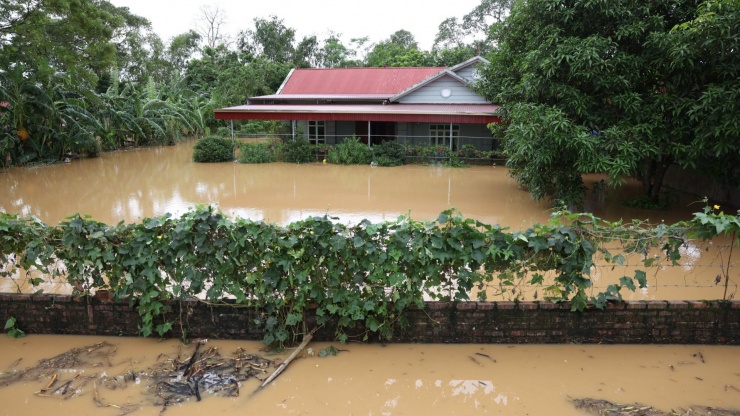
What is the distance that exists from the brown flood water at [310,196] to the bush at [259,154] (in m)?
0.92

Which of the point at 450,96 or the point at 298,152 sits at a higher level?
the point at 450,96

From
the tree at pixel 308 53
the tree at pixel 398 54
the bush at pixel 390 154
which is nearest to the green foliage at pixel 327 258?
the bush at pixel 390 154

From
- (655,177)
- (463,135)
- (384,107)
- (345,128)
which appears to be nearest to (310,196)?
(655,177)

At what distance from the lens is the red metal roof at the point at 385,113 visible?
64.6 ft

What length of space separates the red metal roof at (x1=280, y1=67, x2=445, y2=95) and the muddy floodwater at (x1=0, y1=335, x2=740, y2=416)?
68.8ft

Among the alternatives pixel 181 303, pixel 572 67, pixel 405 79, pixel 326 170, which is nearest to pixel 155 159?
pixel 326 170

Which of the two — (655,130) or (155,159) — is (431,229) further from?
(155,159)

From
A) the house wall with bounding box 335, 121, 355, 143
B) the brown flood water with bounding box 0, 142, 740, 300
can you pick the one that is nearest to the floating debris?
the brown flood water with bounding box 0, 142, 740, 300

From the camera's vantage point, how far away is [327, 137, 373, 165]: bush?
2052 cm

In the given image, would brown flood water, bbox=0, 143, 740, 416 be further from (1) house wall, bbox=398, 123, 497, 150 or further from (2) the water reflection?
(1) house wall, bbox=398, 123, 497, 150

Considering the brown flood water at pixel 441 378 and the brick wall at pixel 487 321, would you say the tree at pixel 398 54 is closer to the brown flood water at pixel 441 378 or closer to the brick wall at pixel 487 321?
the brown flood water at pixel 441 378

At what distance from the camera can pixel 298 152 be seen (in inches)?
828

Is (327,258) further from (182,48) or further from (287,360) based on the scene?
(182,48)

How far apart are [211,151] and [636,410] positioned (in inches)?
775
